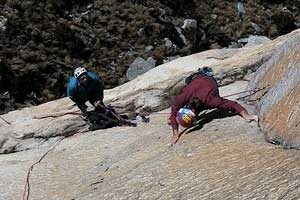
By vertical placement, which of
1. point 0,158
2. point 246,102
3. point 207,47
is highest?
point 246,102

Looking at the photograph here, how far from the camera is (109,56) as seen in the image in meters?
33.5

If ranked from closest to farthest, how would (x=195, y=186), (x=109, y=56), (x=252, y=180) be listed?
(x=252, y=180) → (x=195, y=186) → (x=109, y=56)

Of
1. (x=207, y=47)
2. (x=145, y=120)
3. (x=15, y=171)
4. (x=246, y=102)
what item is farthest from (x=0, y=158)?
(x=207, y=47)

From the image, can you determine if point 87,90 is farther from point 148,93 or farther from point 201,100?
point 201,100

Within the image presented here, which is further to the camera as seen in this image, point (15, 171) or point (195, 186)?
point (15, 171)

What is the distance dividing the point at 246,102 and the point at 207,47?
22.2 m

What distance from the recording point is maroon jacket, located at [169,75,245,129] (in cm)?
1210

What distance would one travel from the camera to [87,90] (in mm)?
14719

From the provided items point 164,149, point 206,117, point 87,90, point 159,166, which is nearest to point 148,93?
point 87,90

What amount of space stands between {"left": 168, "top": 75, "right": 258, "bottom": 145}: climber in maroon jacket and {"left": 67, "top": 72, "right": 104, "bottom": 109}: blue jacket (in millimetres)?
2900

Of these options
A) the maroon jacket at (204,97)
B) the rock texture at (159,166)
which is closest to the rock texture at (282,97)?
the rock texture at (159,166)

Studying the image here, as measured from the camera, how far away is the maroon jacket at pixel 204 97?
476 inches

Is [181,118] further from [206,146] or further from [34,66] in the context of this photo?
[34,66]

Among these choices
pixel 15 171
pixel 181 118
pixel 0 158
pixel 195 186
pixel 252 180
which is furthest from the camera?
pixel 0 158
